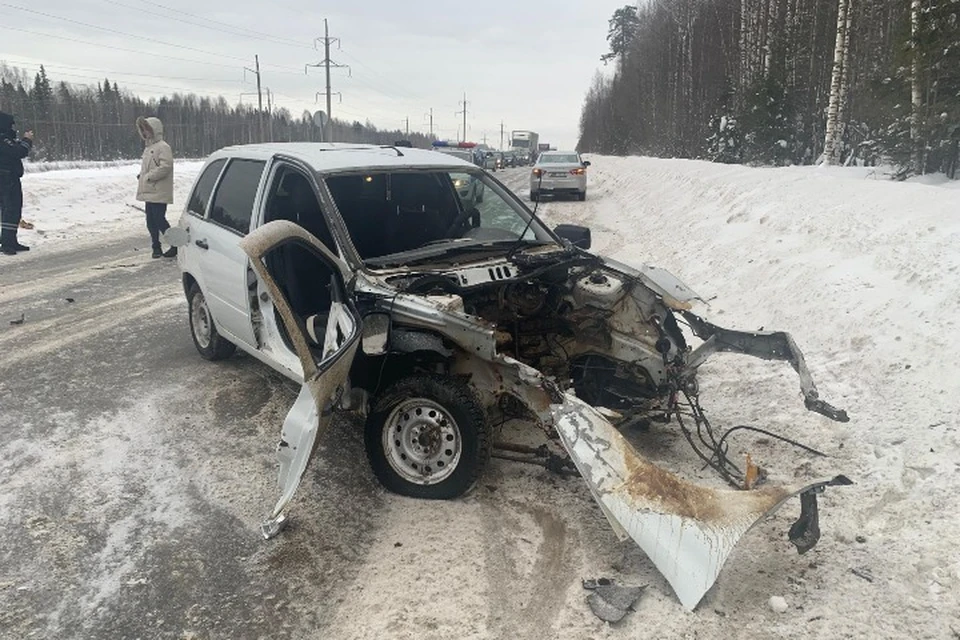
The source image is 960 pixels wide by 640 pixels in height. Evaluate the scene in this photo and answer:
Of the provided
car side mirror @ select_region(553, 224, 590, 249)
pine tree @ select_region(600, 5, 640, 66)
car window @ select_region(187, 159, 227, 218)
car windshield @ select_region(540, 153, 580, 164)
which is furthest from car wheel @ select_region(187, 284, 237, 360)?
pine tree @ select_region(600, 5, 640, 66)

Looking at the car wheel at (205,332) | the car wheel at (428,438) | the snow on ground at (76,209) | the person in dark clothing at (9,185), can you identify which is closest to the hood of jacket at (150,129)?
the snow on ground at (76,209)

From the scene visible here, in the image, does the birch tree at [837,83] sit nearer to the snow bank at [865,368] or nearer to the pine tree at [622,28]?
the snow bank at [865,368]

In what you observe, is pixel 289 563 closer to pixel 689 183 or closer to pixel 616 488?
pixel 616 488

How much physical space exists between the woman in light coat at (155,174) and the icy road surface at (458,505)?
4158 mm

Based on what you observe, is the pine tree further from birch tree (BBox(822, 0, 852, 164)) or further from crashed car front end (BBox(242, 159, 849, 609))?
crashed car front end (BBox(242, 159, 849, 609))

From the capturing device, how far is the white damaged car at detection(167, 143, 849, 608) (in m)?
2.82

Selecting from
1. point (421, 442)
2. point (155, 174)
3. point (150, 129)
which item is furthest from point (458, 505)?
point (150, 129)

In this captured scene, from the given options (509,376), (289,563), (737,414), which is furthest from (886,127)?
(289,563)

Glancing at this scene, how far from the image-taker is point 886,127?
14.1 meters

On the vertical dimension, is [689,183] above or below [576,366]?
above

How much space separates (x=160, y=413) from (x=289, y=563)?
2.16m

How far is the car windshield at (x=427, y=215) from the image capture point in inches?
163

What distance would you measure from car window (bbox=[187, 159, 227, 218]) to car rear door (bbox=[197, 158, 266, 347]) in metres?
0.15

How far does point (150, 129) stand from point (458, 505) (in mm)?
9372
